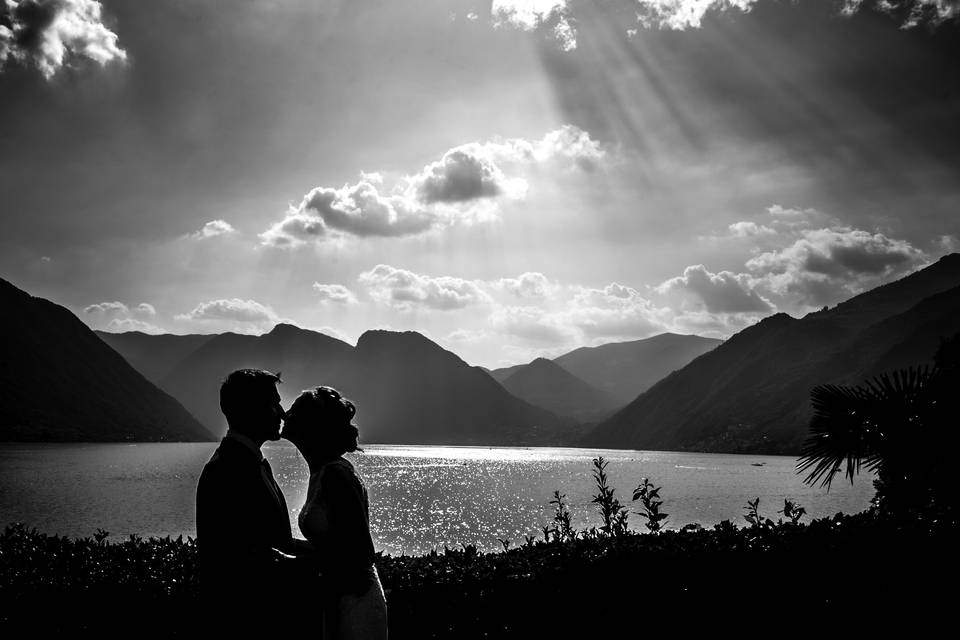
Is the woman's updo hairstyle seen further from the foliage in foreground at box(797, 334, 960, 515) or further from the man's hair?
the foliage in foreground at box(797, 334, 960, 515)

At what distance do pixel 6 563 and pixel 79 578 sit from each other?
1618 mm

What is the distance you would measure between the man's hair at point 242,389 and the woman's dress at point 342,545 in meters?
0.65

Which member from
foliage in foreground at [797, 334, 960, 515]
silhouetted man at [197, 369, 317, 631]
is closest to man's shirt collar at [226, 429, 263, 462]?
silhouetted man at [197, 369, 317, 631]

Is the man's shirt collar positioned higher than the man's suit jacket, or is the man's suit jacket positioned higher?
the man's shirt collar

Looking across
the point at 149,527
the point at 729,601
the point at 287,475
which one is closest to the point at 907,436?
the point at 729,601

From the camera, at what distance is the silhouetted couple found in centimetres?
365

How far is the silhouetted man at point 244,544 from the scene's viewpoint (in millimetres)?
3615

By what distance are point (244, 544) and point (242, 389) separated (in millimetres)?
960

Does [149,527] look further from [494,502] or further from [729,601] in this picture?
[729,601]

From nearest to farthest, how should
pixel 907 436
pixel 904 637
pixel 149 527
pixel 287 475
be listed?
pixel 904 637
pixel 907 436
pixel 149 527
pixel 287 475

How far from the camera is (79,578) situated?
698 cm

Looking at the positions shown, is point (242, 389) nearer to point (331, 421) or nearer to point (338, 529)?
point (331, 421)

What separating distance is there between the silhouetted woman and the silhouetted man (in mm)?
149

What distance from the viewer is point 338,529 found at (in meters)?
3.84
